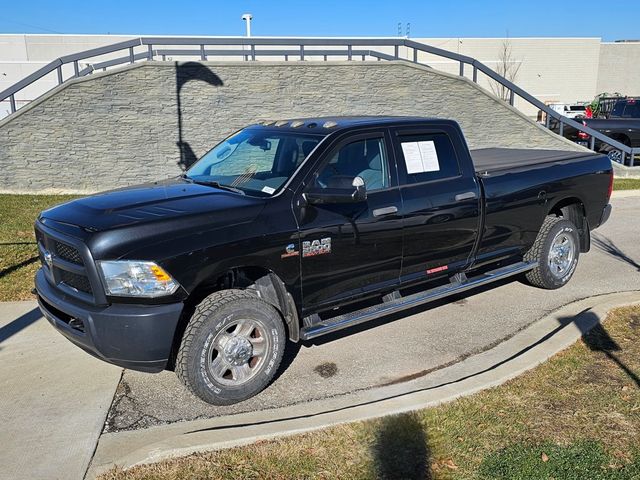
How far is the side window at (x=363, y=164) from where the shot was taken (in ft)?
14.0

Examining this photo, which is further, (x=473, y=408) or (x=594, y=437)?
(x=473, y=408)

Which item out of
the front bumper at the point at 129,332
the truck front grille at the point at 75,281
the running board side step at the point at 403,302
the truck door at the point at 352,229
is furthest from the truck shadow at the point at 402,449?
the truck front grille at the point at 75,281

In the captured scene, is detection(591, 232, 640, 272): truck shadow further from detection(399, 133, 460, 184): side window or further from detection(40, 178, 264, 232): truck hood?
detection(40, 178, 264, 232): truck hood

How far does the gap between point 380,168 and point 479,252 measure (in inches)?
55.9

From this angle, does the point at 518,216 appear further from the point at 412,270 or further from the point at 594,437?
the point at 594,437

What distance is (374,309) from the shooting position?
444 cm

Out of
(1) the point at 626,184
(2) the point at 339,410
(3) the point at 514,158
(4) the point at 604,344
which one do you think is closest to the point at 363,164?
(2) the point at 339,410

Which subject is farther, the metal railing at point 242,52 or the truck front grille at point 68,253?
the metal railing at point 242,52

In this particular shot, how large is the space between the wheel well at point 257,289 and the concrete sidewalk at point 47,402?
62 cm

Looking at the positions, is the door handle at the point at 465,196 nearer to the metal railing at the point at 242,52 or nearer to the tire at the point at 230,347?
the tire at the point at 230,347

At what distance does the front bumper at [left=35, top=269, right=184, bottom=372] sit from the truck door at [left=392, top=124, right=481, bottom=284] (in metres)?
2.05

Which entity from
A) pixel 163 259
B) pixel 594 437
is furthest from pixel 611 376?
pixel 163 259

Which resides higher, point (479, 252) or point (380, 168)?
point (380, 168)

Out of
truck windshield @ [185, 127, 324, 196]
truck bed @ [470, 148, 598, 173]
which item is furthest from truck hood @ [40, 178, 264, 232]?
truck bed @ [470, 148, 598, 173]
